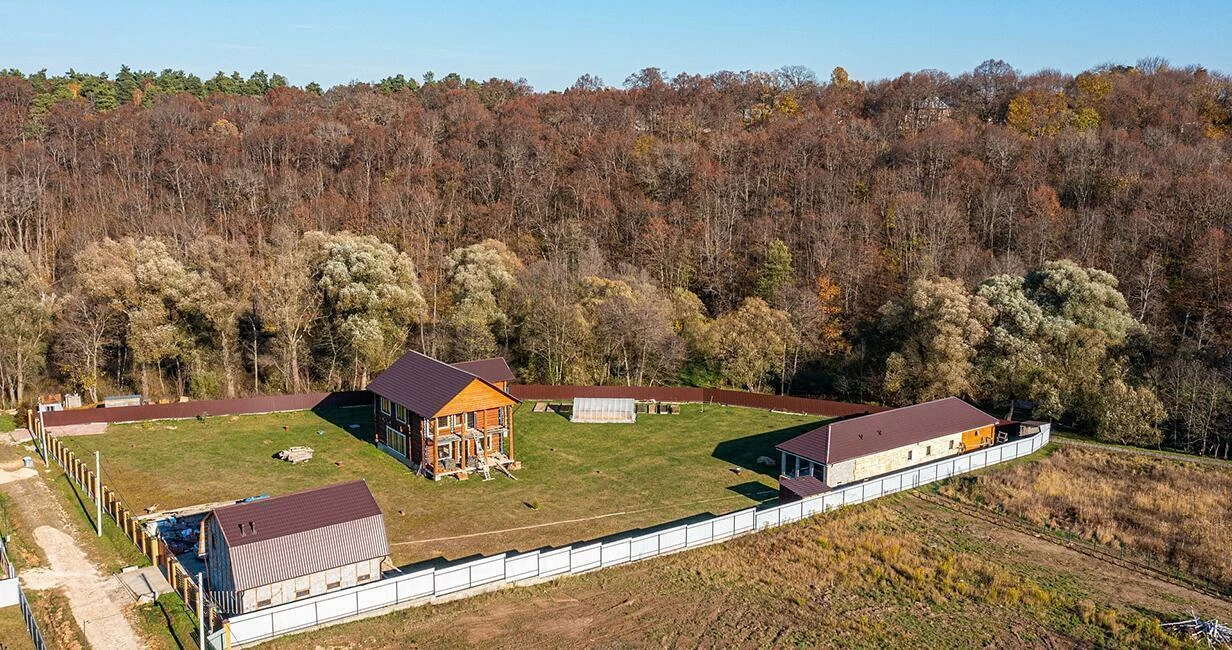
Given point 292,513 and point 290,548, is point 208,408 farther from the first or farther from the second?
point 290,548

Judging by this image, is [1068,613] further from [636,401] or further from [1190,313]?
[1190,313]

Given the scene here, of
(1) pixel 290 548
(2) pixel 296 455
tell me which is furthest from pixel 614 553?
(2) pixel 296 455

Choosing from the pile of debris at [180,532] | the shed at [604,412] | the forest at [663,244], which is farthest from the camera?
the forest at [663,244]

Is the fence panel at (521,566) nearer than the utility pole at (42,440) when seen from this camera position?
Yes

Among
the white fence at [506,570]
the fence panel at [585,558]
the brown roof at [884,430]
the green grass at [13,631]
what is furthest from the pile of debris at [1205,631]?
the green grass at [13,631]

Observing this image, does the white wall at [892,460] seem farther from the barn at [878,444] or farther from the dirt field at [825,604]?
the dirt field at [825,604]

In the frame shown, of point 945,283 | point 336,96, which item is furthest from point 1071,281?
point 336,96

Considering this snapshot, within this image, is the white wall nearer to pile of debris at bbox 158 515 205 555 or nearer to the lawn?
the lawn
